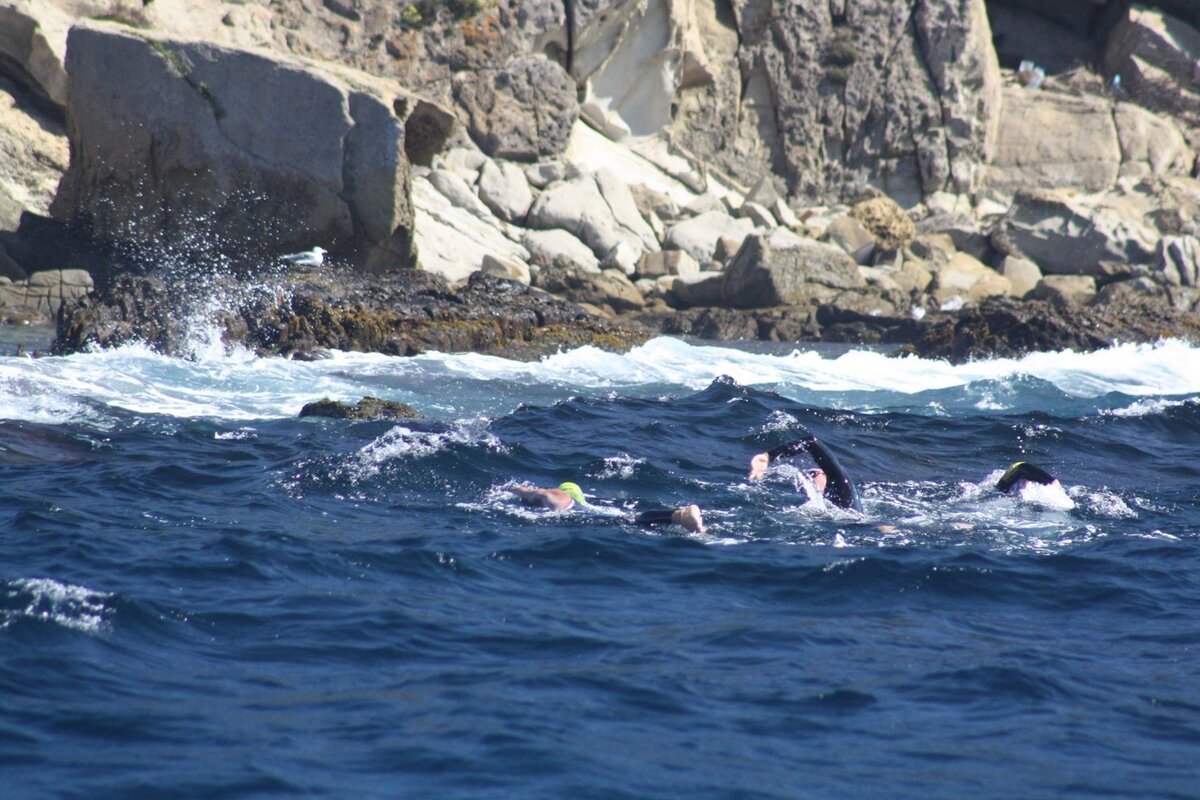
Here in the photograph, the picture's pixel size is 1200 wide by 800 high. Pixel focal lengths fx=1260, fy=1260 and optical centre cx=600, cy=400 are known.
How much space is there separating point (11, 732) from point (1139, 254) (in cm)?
3097

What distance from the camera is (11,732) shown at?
4.55m

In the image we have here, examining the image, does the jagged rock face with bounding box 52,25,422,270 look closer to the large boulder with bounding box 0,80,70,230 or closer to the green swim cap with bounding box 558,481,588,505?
the large boulder with bounding box 0,80,70,230

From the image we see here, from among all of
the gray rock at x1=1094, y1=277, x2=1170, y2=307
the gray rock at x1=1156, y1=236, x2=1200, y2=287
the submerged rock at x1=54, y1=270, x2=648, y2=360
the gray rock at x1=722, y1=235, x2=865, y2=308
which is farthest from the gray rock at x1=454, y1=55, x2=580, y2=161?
the gray rock at x1=1156, y1=236, x2=1200, y2=287

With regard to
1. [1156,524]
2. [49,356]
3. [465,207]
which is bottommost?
[49,356]

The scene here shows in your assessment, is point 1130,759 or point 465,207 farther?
point 465,207

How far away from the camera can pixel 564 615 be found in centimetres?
632

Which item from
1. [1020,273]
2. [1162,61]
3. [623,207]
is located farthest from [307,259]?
[1162,61]

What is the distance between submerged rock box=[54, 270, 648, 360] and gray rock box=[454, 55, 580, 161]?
11589mm

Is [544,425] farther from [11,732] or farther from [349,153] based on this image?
[349,153]

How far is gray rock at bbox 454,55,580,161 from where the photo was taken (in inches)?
1233

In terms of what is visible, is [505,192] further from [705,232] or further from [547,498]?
[547,498]

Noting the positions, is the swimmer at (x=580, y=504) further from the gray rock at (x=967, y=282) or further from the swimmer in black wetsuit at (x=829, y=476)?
the gray rock at (x=967, y=282)

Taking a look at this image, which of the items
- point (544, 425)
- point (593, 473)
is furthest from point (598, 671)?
point (544, 425)

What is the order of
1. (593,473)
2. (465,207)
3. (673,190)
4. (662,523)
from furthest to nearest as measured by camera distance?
(673,190) < (465,207) < (593,473) < (662,523)
